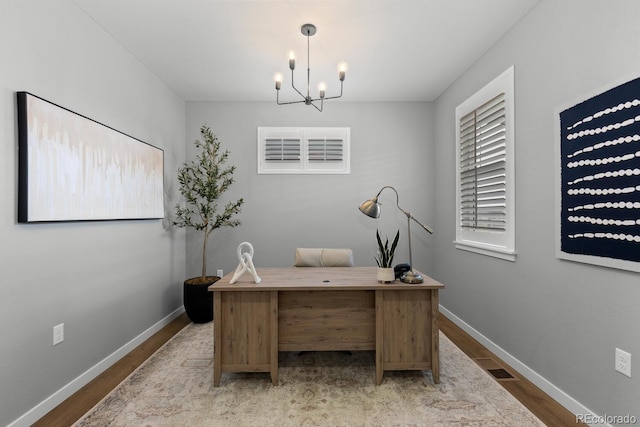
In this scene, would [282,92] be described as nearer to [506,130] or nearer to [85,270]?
[506,130]

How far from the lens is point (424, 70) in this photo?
→ 3.41 meters

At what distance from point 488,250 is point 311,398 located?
6.37 ft

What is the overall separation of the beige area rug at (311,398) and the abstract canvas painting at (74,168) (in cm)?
→ 128

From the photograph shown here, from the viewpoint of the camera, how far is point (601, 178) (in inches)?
70.4

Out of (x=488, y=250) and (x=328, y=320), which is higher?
(x=488, y=250)

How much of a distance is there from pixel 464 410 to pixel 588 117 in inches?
73.3

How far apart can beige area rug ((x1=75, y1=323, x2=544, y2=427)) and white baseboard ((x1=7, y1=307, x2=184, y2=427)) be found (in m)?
0.28

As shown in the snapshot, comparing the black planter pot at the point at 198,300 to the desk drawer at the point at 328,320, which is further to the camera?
the black planter pot at the point at 198,300

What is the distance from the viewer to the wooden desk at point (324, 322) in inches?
90.1

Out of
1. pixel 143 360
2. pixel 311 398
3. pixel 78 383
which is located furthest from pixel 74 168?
pixel 311 398

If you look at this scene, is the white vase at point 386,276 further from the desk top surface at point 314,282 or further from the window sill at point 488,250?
the window sill at point 488,250

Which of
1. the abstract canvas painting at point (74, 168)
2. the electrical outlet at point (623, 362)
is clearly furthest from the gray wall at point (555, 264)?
the abstract canvas painting at point (74, 168)

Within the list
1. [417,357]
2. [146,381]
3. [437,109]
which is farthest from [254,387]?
[437,109]

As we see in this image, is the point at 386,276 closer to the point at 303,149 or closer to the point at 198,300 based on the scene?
the point at 198,300
